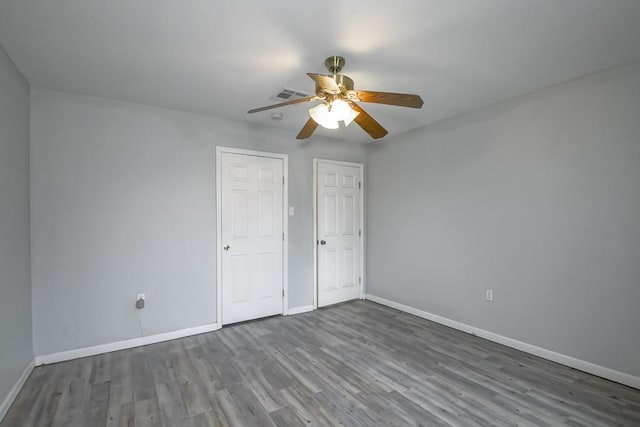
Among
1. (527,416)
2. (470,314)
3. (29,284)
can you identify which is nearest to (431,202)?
(470,314)

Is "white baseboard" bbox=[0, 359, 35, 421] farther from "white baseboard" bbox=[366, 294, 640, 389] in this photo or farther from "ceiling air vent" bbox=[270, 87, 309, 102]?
"white baseboard" bbox=[366, 294, 640, 389]

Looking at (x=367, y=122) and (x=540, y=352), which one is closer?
(x=367, y=122)

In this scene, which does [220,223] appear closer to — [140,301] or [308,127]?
[140,301]

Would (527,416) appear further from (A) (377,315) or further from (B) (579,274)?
(A) (377,315)

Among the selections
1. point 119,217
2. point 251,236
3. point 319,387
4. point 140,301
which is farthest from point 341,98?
point 140,301

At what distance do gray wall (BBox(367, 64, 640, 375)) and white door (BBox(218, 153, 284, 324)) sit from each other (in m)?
1.79

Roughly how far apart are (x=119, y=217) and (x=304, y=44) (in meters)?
2.40

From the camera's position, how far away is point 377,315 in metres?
3.95

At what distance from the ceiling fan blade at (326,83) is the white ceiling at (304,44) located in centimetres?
33

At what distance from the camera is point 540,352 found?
109 inches

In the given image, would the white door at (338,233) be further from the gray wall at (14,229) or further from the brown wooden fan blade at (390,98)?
the gray wall at (14,229)

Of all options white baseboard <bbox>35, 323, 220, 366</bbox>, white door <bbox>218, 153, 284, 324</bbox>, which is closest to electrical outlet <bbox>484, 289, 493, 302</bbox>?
white door <bbox>218, 153, 284, 324</bbox>

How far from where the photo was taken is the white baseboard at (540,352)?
231 centimetres

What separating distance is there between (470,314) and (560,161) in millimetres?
1796
